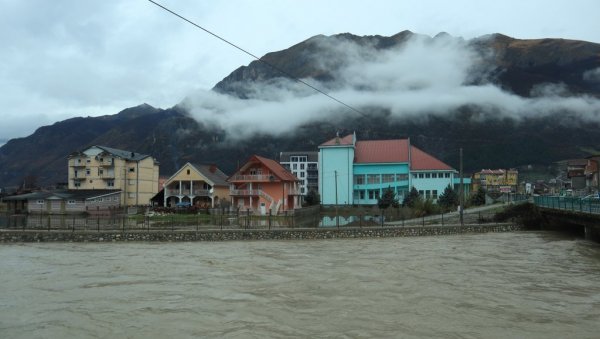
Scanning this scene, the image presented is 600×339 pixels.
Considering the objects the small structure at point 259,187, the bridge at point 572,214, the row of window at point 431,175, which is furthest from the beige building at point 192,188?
the bridge at point 572,214

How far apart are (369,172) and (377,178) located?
4.47 ft

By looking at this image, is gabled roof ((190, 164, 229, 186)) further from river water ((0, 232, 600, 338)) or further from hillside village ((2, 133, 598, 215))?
river water ((0, 232, 600, 338))

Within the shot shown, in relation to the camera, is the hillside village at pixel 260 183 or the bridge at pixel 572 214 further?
the hillside village at pixel 260 183

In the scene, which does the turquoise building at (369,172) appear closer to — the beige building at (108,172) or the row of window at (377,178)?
the row of window at (377,178)

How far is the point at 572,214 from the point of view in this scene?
92.1 ft

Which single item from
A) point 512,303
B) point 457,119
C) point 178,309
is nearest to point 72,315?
point 178,309

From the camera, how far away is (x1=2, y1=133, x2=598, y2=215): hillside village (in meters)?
55.3

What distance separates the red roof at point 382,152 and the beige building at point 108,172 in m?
31.4

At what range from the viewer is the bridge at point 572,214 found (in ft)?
80.5

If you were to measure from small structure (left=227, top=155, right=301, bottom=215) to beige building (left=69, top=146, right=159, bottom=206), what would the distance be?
1822cm

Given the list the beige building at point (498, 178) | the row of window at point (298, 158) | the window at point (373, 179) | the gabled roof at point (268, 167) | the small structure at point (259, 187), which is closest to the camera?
the small structure at point (259, 187)

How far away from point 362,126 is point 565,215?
143974 millimetres

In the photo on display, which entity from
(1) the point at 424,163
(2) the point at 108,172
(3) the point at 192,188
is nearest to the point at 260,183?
(3) the point at 192,188

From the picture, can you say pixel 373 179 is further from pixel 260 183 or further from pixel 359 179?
pixel 260 183
